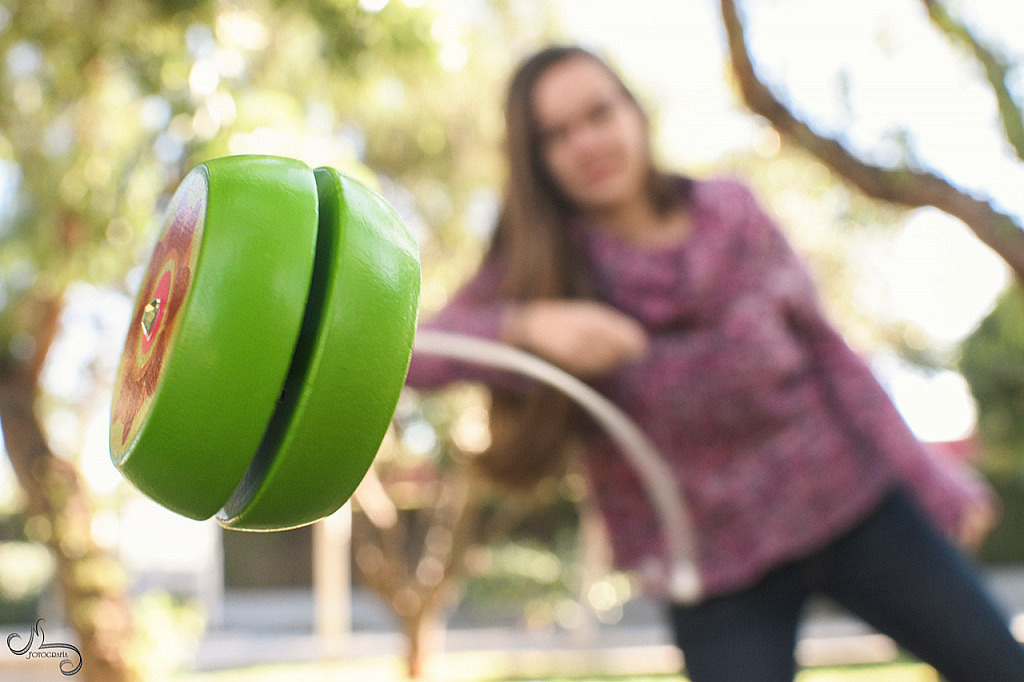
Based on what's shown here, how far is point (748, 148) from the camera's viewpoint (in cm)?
793

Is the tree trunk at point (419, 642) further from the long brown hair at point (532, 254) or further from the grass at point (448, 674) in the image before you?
the long brown hair at point (532, 254)

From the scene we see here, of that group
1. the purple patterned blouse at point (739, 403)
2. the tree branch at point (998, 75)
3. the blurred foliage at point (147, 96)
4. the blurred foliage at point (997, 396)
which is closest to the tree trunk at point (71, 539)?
the blurred foliage at point (147, 96)

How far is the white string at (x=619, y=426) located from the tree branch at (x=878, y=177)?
0.87 metres

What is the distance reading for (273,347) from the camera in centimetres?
97

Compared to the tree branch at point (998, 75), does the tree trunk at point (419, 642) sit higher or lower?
lower

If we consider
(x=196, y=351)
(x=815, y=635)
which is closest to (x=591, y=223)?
(x=196, y=351)

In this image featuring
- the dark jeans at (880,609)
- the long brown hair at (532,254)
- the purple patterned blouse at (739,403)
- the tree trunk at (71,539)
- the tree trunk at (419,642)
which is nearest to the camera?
the dark jeans at (880,609)

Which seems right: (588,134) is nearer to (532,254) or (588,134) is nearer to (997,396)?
(532,254)

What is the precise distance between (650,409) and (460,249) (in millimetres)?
6725

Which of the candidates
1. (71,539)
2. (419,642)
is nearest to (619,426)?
(71,539)

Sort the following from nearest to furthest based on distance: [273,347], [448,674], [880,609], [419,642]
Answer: [273,347], [880,609], [419,642], [448,674]

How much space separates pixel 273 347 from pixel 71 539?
18.4ft

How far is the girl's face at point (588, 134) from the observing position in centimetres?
197

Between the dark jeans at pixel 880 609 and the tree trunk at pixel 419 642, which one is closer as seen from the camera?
the dark jeans at pixel 880 609
